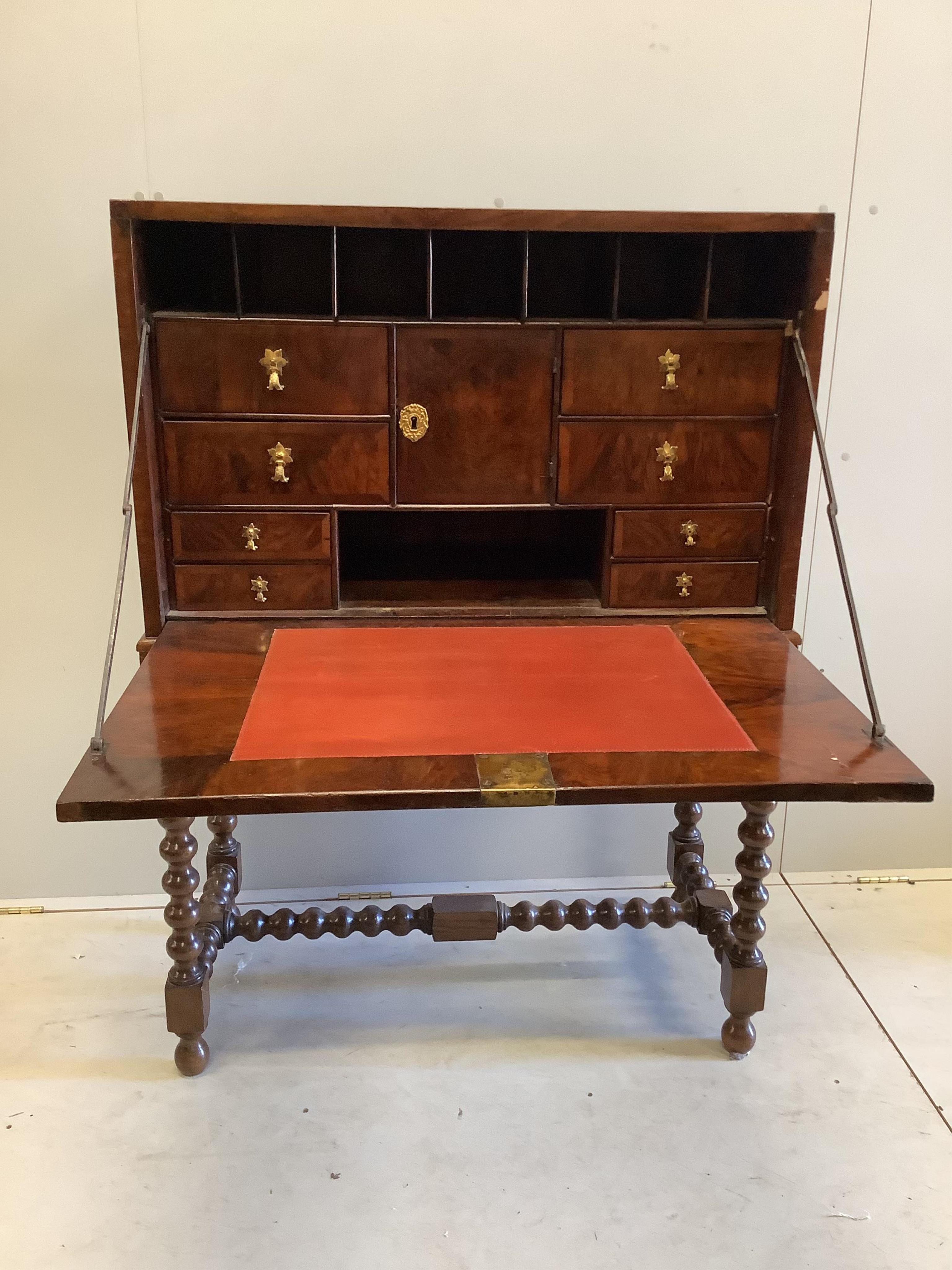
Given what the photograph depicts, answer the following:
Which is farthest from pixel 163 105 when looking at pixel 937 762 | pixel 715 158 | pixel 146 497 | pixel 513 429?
pixel 937 762

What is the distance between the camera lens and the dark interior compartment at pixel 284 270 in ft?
6.73

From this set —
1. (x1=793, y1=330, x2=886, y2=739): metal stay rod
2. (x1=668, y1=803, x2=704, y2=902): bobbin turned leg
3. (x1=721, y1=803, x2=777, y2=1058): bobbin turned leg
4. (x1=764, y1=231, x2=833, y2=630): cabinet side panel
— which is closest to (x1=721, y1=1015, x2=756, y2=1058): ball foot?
(x1=721, y1=803, x2=777, y2=1058): bobbin turned leg

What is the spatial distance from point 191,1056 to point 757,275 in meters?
1.92

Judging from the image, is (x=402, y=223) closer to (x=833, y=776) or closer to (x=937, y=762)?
(x=833, y=776)

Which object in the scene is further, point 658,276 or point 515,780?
point 658,276

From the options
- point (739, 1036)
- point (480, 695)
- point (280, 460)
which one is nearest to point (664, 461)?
point (480, 695)

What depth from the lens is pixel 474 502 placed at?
6.56ft

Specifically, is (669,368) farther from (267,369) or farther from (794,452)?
(267,369)

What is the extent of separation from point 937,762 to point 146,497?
2049 mm

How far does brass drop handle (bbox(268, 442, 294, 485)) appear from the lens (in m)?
1.93

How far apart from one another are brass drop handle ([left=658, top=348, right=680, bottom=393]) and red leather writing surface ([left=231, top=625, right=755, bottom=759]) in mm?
461

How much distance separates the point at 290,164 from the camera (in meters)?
2.14

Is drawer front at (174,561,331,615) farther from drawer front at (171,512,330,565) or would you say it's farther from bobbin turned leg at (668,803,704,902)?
bobbin turned leg at (668,803,704,902)

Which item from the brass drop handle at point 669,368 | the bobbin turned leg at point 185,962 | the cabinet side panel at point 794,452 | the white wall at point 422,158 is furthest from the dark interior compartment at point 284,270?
the bobbin turned leg at point 185,962
